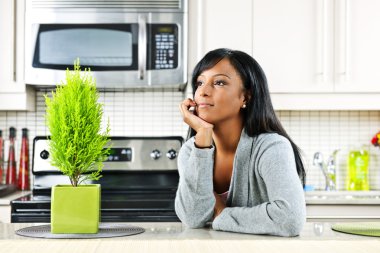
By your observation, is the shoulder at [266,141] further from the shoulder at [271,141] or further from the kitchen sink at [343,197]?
the kitchen sink at [343,197]

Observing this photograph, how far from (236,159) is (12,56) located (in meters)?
1.66

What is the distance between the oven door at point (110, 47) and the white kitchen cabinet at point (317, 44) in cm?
45

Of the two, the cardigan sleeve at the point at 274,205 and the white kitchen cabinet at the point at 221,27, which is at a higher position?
the white kitchen cabinet at the point at 221,27

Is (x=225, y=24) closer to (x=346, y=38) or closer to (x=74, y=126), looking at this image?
(x=346, y=38)

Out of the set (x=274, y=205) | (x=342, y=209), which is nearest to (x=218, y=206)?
(x=274, y=205)

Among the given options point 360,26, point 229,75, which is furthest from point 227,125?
point 360,26

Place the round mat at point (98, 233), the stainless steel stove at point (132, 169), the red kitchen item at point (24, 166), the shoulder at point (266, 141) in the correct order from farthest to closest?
the red kitchen item at point (24, 166), the stainless steel stove at point (132, 169), the shoulder at point (266, 141), the round mat at point (98, 233)

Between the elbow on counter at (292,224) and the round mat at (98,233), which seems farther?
the elbow on counter at (292,224)

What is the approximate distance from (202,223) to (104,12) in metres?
1.70

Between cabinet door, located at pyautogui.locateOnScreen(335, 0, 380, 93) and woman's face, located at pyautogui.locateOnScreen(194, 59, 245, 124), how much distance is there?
133 centimetres

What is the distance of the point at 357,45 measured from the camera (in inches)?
120

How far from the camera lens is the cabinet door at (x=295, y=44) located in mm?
3029

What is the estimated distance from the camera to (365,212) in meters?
2.81
